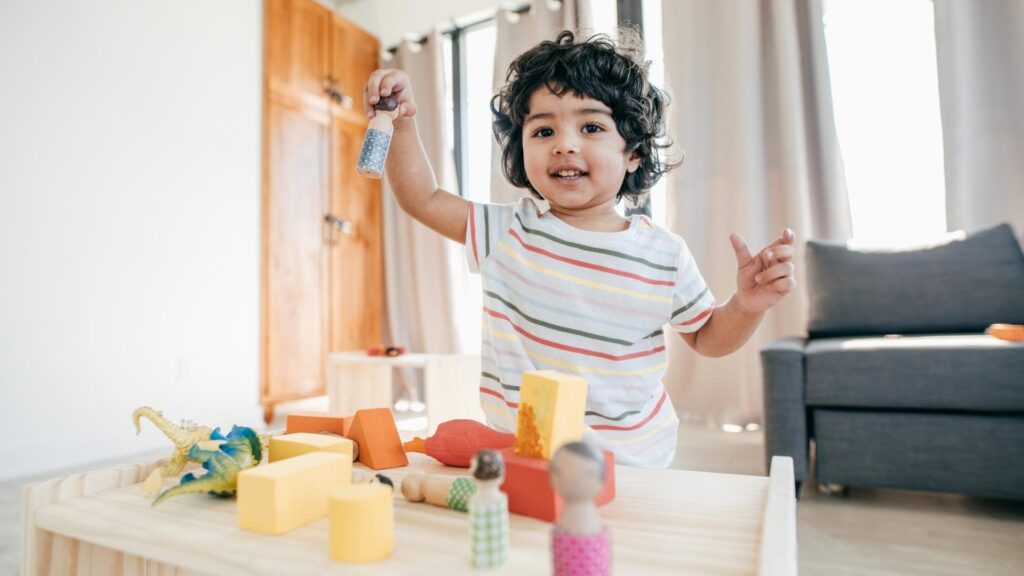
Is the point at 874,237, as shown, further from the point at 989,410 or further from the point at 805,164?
the point at 989,410

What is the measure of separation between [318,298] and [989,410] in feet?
8.22

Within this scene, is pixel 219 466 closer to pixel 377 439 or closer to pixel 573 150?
pixel 377 439

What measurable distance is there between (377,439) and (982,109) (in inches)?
92.9

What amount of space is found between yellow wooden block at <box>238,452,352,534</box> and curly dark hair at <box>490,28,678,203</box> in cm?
52

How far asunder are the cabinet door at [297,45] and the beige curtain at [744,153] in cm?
161

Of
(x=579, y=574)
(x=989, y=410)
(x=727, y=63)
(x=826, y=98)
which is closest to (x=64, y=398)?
(x=579, y=574)

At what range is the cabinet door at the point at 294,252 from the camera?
2.62 metres

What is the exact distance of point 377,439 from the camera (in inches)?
22.1

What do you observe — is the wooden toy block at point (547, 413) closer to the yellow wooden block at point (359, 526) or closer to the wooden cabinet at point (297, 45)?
the yellow wooden block at point (359, 526)

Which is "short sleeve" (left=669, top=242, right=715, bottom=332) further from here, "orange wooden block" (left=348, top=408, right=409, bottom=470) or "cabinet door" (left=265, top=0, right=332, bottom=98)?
"cabinet door" (left=265, top=0, right=332, bottom=98)

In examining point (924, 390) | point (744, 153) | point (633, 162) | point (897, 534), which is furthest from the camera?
point (744, 153)

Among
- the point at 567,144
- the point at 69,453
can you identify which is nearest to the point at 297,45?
the point at 69,453

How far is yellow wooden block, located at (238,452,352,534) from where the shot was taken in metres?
0.38

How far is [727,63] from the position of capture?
2.41m
